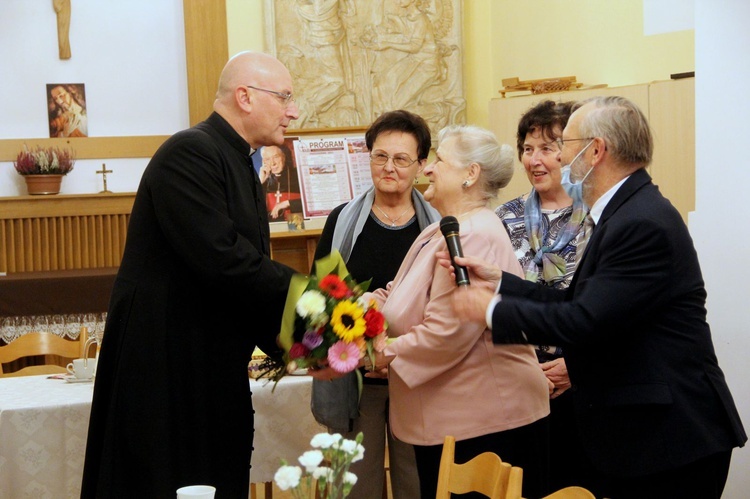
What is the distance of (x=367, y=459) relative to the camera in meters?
3.64

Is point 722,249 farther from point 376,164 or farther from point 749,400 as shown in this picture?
point 376,164

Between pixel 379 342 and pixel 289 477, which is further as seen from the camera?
pixel 379 342

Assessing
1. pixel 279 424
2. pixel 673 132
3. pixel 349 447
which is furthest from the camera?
pixel 673 132

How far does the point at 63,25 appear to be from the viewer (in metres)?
7.93

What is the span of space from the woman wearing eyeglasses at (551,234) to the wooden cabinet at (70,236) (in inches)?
151

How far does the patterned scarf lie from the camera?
3457mm

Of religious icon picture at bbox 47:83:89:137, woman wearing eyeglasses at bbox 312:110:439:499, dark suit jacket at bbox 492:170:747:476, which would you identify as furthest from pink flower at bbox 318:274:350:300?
religious icon picture at bbox 47:83:89:137

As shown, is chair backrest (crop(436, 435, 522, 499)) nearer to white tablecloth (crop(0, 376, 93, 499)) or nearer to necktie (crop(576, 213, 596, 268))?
necktie (crop(576, 213, 596, 268))

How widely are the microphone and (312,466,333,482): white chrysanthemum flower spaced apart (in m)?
1.00

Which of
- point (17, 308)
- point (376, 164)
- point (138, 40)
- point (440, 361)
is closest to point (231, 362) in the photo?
point (440, 361)

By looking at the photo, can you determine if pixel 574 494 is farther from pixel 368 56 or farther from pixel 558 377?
pixel 368 56

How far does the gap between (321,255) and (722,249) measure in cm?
170

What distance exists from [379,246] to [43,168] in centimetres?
479

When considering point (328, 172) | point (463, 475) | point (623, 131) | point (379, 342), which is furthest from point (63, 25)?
point (463, 475)
